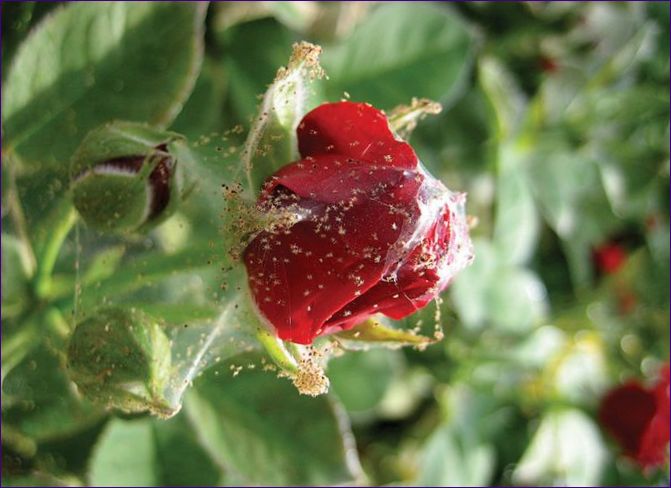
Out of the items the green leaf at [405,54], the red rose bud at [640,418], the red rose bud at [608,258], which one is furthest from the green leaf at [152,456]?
the red rose bud at [608,258]

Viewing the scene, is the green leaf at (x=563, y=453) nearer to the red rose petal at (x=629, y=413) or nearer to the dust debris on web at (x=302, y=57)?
the red rose petal at (x=629, y=413)

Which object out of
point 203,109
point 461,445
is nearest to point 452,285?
point 461,445

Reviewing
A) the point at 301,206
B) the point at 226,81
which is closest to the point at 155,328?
the point at 301,206

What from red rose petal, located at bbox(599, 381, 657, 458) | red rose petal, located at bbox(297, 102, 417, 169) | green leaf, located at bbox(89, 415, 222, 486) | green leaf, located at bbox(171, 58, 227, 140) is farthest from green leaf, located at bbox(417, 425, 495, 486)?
red rose petal, located at bbox(297, 102, 417, 169)

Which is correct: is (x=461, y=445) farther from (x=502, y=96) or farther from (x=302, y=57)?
(x=302, y=57)

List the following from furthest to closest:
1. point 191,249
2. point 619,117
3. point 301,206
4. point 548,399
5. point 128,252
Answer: point 548,399
point 619,117
point 128,252
point 191,249
point 301,206

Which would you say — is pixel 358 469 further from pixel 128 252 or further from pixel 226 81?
pixel 226 81

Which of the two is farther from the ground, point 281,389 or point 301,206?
point 301,206
